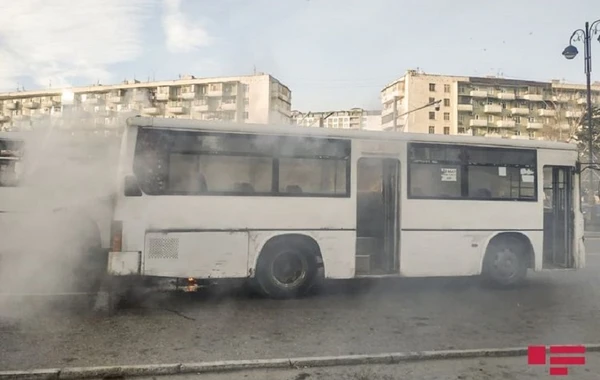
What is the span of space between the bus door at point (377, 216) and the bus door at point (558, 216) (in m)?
2.85

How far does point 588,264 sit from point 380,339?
8.16m

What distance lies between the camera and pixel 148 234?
20.6ft

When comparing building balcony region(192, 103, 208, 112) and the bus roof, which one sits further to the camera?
building balcony region(192, 103, 208, 112)

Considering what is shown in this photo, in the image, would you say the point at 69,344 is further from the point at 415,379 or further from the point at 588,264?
the point at 588,264

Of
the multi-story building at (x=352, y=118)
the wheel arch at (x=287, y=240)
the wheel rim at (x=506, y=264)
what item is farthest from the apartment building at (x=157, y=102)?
the multi-story building at (x=352, y=118)

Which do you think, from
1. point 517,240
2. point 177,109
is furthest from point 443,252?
point 177,109

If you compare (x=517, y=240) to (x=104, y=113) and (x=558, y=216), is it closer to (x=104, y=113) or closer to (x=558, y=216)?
(x=558, y=216)

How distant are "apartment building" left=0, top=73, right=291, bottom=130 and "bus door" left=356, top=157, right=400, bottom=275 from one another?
2200 mm

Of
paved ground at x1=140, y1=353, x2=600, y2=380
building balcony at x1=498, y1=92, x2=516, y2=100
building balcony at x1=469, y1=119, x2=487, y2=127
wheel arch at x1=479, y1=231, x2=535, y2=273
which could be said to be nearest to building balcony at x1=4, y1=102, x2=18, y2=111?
paved ground at x1=140, y1=353, x2=600, y2=380

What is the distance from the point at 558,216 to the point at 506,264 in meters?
1.41

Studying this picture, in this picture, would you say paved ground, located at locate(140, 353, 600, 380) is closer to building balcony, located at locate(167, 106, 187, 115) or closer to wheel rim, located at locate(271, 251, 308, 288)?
wheel rim, located at locate(271, 251, 308, 288)

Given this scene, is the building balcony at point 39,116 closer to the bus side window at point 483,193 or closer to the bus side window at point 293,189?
the bus side window at point 293,189

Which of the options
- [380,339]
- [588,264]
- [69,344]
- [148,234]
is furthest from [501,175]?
[69,344]

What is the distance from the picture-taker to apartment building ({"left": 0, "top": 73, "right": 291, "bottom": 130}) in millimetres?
7695
